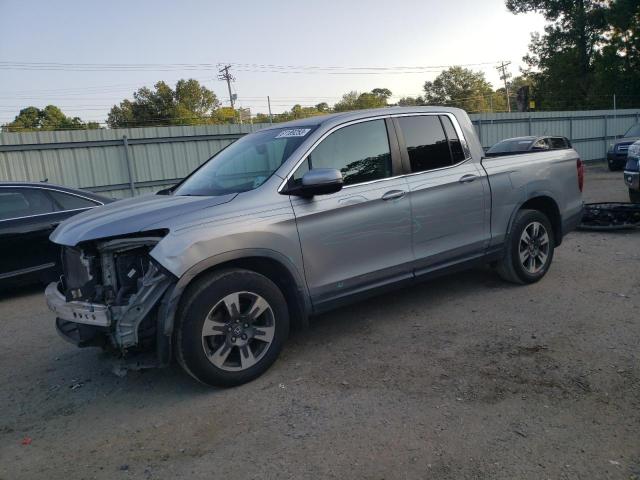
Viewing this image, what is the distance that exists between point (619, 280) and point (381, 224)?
303 cm

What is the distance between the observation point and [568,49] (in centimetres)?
3947

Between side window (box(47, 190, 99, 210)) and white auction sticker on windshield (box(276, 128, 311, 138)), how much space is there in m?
3.82

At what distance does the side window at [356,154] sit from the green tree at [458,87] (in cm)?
8319

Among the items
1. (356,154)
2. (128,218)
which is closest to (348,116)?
(356,154)

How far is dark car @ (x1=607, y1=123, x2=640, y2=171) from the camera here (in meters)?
18.0

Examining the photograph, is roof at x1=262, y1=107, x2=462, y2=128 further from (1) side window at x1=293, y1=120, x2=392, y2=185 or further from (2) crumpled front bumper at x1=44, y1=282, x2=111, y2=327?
(2) crumpled front bumper at x1=44, y1=282, x2=111, y2=327

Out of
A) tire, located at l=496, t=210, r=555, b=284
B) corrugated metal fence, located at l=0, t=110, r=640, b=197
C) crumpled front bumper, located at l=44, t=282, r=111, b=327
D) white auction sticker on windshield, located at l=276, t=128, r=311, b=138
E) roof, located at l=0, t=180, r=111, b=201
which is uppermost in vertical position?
corrugated metal fence, located at l=0, t=110, r=640, b=197

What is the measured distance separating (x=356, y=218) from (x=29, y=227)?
450 centimetres

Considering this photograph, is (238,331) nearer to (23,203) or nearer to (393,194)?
(393,194)

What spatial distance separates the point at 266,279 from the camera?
359 cm

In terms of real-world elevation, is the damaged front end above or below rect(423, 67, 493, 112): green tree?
below

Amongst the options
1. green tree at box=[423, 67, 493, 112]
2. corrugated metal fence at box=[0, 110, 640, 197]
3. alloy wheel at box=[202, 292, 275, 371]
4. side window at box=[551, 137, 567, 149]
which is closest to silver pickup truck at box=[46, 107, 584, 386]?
alloy wheel at box=[202, 292, 275, 371]

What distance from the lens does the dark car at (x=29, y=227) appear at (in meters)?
6.18

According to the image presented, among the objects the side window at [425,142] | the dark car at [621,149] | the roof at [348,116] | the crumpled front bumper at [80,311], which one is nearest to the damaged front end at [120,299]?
the crumpled front bumper at [80,311]
